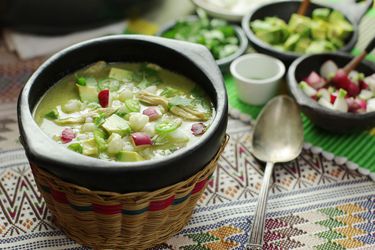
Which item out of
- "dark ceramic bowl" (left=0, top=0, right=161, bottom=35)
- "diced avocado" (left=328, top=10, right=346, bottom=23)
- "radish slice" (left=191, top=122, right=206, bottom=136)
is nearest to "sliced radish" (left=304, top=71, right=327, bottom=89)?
"diced avocado" (left=328, top=10, right=346, bottom=23)

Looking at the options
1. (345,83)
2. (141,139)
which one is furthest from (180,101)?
(345,83)

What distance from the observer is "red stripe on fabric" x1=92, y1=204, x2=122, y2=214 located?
1233 mm

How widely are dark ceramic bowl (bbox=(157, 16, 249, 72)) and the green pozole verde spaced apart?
0.45 m

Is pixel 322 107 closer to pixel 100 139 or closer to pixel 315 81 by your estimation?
pixel 315 81

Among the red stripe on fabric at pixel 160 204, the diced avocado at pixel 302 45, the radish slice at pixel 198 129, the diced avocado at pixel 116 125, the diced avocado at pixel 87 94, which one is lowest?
the diced avocado at pixel 302 45

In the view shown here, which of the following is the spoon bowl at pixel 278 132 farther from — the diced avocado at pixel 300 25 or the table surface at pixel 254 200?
the diced avocado at pixel 300 25

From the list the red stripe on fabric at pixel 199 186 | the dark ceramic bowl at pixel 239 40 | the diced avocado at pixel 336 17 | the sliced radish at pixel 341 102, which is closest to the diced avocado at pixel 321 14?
the diced avocado at pixel 336 17

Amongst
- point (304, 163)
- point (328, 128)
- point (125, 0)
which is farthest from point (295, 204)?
point (125, 0)

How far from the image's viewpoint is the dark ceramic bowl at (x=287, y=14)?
78.5 inches

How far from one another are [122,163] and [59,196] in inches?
7.2

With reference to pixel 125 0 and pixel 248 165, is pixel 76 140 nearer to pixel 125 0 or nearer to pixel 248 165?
pixel 248 165

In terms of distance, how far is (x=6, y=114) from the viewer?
1.88 m

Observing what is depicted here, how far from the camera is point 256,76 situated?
204cm

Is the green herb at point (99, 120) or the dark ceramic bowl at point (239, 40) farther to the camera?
the dark ceramic bowl at point (239, 40)
